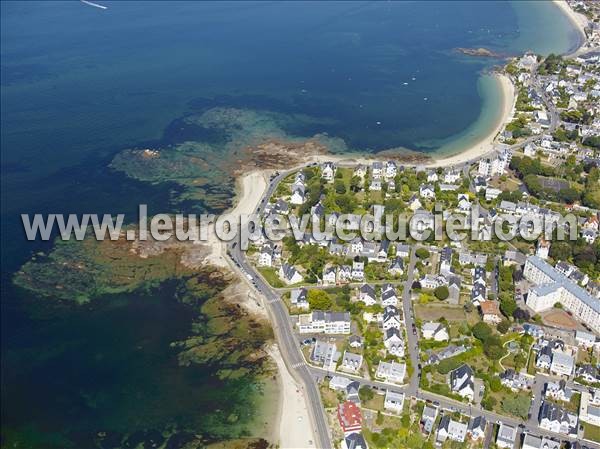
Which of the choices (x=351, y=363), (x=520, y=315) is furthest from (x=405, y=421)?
(x=520, y=315)

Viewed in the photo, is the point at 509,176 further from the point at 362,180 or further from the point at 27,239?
the point at 27,239

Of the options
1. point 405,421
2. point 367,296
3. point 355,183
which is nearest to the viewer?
point 405,421

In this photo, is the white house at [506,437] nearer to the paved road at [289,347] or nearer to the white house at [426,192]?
the paved road at [289,347]

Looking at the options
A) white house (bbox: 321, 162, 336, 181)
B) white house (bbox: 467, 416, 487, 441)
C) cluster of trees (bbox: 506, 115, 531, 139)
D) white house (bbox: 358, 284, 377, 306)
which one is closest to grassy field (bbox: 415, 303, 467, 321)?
white house (bbox: 358, 284, 377, 306)

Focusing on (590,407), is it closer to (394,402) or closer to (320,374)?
(394,402)

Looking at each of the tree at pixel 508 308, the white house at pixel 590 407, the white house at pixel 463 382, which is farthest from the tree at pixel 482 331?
the white house at pixel 590 407
